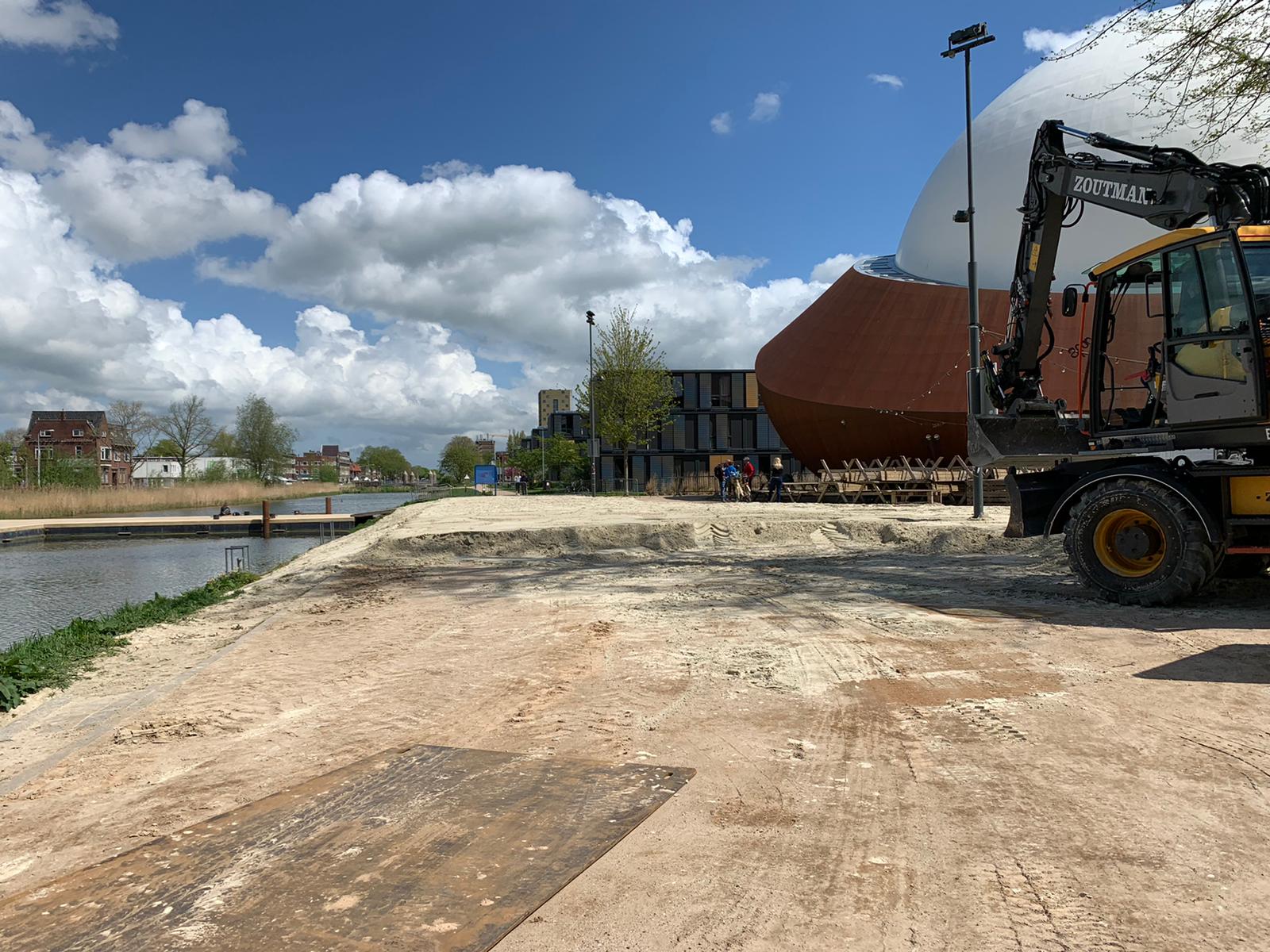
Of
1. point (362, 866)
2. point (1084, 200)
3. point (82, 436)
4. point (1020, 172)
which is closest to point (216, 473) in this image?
point (82, 436)

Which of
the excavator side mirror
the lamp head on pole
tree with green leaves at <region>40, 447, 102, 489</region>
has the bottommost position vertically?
tree with green leaves at <region>40, 447, 102, 489</region>

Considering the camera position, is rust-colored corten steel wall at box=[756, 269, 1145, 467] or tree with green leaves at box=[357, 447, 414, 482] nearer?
rust-colored corten steel wall at box=[756, 269, 1145, 467]

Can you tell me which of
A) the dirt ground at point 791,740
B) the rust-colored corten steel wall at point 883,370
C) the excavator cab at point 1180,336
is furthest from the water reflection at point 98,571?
the rust-colored corten steel wall at point 883,370

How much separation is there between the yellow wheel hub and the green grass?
9.15 m

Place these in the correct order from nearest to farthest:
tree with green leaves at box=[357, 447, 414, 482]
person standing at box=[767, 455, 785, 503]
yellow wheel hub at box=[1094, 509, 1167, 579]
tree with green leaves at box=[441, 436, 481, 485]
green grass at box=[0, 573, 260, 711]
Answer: green grass at box=[0, 573, 260, 711] < yellow wheel hub at box=[1094, 509, 1167, 579] < person standing at box=[767, 455, 785, 503] < tree with green leaves at box=[441, 436, 481, 485] < tree with green leaves at box=[357, 447, 414, 482]

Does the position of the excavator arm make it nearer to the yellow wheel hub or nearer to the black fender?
the black fender

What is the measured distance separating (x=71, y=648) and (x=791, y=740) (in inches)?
265

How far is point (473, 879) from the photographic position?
108 inches

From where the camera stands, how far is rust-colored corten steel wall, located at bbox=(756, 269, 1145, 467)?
2694 cm

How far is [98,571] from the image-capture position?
75.5 ft

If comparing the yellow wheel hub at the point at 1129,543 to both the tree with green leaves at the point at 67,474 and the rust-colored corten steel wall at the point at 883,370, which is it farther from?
the tree with green leaves at the point at 67,474

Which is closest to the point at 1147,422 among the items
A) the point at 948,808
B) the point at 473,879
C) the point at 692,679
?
the point at 692,679

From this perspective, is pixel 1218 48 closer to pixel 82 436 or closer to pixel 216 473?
pixel 216 473

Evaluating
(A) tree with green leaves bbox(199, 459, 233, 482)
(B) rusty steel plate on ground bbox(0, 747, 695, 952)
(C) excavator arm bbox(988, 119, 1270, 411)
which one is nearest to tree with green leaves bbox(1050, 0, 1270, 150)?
(C) excavator arm bbox(988, 119, 1270, 411)
